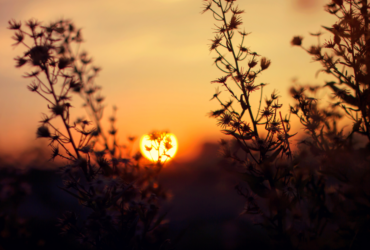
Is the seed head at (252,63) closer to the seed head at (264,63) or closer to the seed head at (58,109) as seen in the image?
the seed head at (264,63)

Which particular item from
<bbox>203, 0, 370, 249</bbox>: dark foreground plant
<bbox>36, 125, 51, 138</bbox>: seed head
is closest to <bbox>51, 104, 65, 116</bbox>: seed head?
<bbox>36, 125, 51, 138</bbox>: seed head

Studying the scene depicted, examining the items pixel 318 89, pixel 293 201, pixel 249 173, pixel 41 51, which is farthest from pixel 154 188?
pixel 318 89

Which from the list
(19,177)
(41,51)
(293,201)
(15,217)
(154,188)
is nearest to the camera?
(293,201)

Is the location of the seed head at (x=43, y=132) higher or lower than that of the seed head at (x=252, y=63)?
lower

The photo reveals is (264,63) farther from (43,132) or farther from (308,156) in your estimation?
(43,132)

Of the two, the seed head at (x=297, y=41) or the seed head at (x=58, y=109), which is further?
the seed head at (x=297, y=41)

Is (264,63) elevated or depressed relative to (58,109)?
elevated

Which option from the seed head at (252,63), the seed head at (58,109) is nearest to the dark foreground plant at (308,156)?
the seed head at (252,63)

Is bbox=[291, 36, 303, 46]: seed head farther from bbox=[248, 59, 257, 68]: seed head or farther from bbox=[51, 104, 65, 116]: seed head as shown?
bbox=[51, 104, 65, 116]: seed head

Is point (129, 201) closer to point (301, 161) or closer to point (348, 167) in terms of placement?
point (301, 161)

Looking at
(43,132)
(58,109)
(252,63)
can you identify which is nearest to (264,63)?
(252,63)

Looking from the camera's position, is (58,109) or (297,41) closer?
(58,109)
